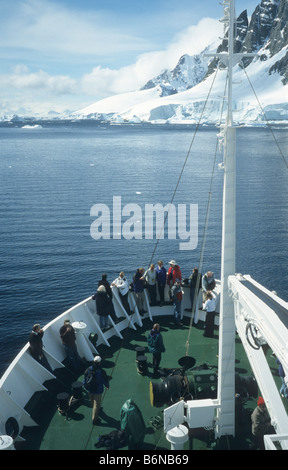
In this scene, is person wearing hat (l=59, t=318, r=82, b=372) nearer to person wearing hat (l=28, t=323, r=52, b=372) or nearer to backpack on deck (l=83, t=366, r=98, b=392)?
person wearing hat (l=28, t=323, r=52, b=372)

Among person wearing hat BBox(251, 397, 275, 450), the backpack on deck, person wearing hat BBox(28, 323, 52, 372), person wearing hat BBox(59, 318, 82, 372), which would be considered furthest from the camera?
person wearing hat BBox(59, 318, 82, 372)

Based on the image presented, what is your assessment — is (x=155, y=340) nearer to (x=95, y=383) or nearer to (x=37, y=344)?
(x=95, y=383)

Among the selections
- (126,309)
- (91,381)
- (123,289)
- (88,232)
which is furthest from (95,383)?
(88,232)

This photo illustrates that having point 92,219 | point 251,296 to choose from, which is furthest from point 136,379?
point 92,219

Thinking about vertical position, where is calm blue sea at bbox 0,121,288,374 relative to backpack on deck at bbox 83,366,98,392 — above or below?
below

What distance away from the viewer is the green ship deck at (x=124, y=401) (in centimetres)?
849

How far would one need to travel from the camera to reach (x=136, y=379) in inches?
418

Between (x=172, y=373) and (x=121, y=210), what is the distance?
35115mm

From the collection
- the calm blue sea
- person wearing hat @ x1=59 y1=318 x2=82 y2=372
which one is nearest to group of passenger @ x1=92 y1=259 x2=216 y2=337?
person wearing hat @ x1=59 y1=318 x2=82 y2=372

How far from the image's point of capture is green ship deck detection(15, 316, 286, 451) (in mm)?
8492

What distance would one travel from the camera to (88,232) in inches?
1444

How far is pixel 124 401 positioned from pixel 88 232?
1085 inches

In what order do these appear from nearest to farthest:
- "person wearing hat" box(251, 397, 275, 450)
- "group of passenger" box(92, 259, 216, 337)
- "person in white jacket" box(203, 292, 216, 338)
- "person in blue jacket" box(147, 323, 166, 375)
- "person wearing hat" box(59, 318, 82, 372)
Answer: "person wearing hat" box(251, 397, 275, 450)
"person in blue jacket" box(147, 323, 166, 375)
"person wearing hat" box(59, 318, 82, 372)
"group of passenger" box(92, 259, 216, 337)
"person in white jacket" box(203, 292, 216, 338)

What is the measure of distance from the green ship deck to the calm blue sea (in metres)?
5.63
